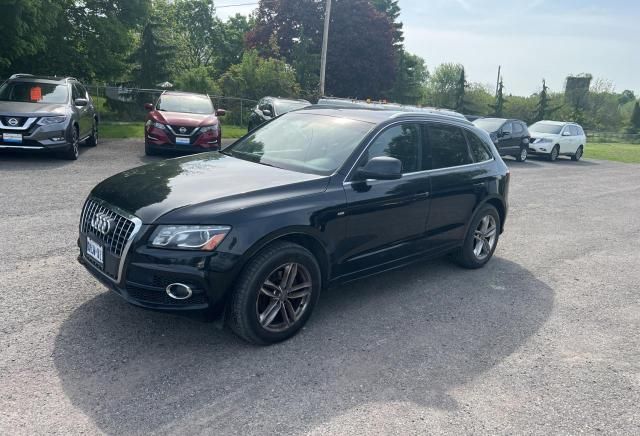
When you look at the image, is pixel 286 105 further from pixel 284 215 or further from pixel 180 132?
pixel 284 215

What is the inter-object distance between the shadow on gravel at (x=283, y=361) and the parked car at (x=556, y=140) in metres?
19.2

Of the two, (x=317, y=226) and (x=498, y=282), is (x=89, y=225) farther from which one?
(x=498, y=282)

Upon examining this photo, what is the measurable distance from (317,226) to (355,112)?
1664 millimetres

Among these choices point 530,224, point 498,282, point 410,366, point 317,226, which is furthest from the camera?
point 530,224

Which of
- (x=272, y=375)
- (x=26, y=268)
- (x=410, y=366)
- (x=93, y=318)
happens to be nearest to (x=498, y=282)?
(x=410, y=366)

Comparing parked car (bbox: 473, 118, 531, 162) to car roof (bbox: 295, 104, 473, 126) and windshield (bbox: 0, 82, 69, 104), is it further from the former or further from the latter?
car roof (bbox: 295, 104, 473, 126)

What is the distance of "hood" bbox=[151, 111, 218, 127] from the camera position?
1204cm

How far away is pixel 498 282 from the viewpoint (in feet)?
18.8

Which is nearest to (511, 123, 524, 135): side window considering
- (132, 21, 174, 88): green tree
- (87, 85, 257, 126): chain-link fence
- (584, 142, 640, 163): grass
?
(584, 142, 640, 163): grass

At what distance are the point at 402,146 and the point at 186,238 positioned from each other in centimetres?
236

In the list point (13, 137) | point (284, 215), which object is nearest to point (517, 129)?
point (13, 137)

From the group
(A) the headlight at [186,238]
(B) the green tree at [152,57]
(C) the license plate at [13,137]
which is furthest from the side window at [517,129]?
(A) the headlight at [186,238]

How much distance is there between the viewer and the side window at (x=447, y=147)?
17.3 feet

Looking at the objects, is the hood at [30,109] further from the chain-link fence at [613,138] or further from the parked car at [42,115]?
the chain-link fence at [613,138]
